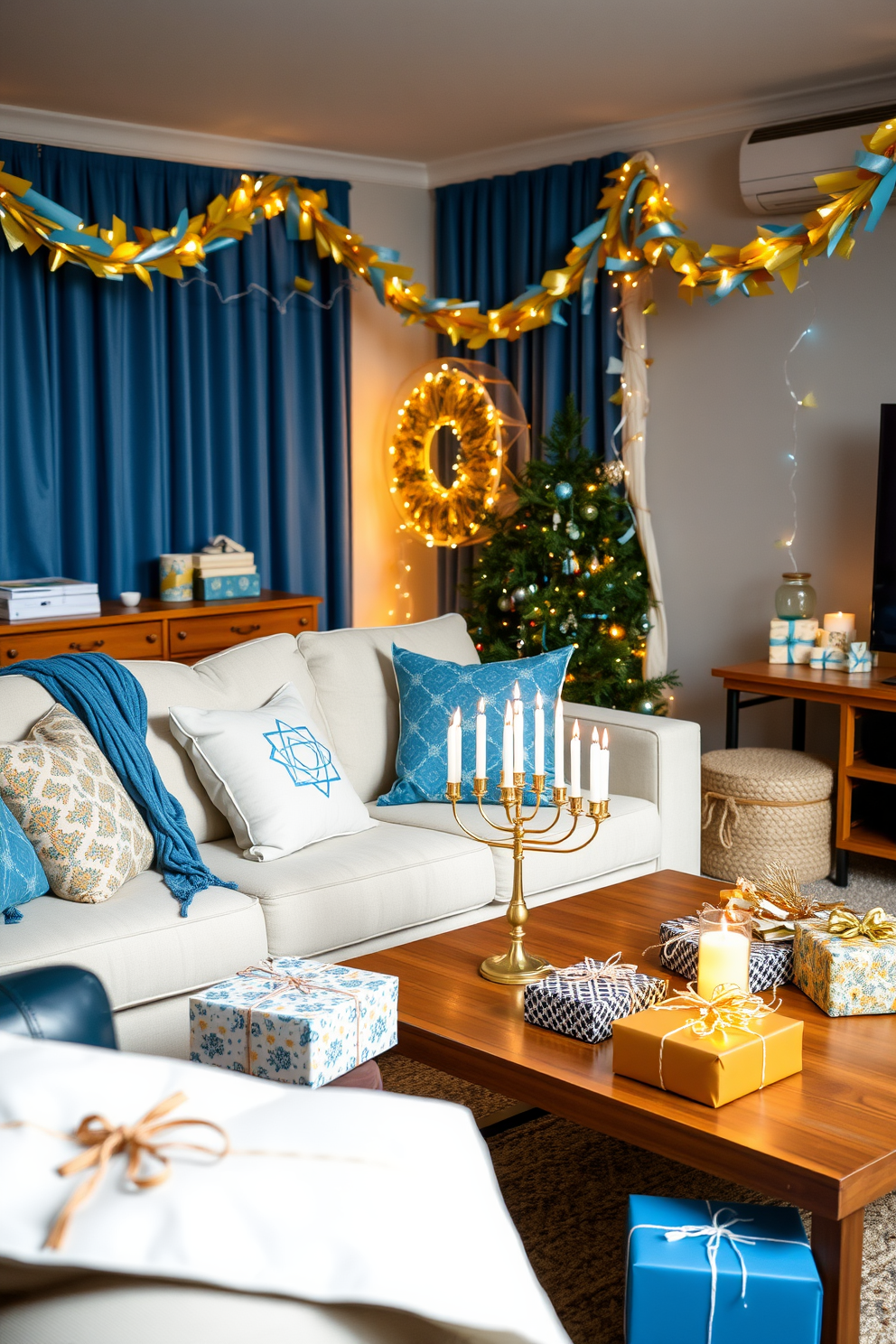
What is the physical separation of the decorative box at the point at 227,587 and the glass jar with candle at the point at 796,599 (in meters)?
1.94

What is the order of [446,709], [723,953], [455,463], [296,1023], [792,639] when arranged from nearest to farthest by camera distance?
1. [296,1023]
2. [723,953]
3. [446,709]
4. [792,639]
5. [455,463]

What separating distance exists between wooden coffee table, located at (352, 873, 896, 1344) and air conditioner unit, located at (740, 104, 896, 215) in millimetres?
2875

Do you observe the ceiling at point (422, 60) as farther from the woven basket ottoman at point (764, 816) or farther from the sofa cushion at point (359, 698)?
the woven basket ottoman at point (764, 816)

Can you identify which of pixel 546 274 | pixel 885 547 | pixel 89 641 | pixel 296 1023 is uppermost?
pixel 546 274

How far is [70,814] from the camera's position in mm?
2475

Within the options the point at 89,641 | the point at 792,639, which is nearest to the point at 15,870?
the point at 89,641

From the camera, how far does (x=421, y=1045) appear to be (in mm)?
2010

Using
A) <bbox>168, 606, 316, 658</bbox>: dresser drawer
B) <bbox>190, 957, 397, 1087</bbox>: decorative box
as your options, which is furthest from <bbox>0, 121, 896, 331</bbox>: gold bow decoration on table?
<bbox>190, 957, 397, 1087</bbox>: decorative box

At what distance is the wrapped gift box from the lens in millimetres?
1732

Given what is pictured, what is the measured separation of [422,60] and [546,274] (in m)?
0.93

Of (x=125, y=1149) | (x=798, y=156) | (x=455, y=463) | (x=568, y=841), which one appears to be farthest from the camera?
(x=455, y=463)

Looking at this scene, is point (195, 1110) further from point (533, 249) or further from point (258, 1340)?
point (533, 249)

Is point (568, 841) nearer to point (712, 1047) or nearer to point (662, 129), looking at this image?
point (712, 1047)

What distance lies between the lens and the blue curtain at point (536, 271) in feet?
16.3
